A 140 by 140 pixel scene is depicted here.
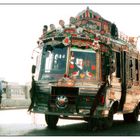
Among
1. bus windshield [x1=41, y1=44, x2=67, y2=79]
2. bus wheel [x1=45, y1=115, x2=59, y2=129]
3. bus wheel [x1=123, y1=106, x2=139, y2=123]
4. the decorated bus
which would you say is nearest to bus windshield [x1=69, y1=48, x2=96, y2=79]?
the decorated bus

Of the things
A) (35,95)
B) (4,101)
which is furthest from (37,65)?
(4,101)

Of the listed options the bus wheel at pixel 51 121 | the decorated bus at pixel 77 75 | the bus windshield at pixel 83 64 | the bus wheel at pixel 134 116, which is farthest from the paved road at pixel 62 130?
the bus windshield at pixel 83 64

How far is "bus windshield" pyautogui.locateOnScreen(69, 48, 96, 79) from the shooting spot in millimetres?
12719

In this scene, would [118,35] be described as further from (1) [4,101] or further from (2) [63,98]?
(1) [4,101]

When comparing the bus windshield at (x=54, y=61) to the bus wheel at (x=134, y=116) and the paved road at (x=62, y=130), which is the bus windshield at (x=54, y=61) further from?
the bus wheel at (x=134, y=116)

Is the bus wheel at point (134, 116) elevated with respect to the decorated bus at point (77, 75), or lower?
lower

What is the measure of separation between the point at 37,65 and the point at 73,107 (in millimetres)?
2127

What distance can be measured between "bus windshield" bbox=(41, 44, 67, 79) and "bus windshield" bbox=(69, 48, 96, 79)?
0.29m

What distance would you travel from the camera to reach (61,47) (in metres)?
13.2

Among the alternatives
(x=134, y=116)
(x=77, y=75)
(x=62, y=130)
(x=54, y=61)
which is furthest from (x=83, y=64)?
(x=134, y=116)

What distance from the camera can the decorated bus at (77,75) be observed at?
12430 mm

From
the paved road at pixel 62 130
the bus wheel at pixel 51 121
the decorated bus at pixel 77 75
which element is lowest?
the paved road at pixel 62 130

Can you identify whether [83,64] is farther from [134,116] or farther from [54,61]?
[134,116]

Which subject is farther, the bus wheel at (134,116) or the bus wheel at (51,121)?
the bus wheel at (134,116)
